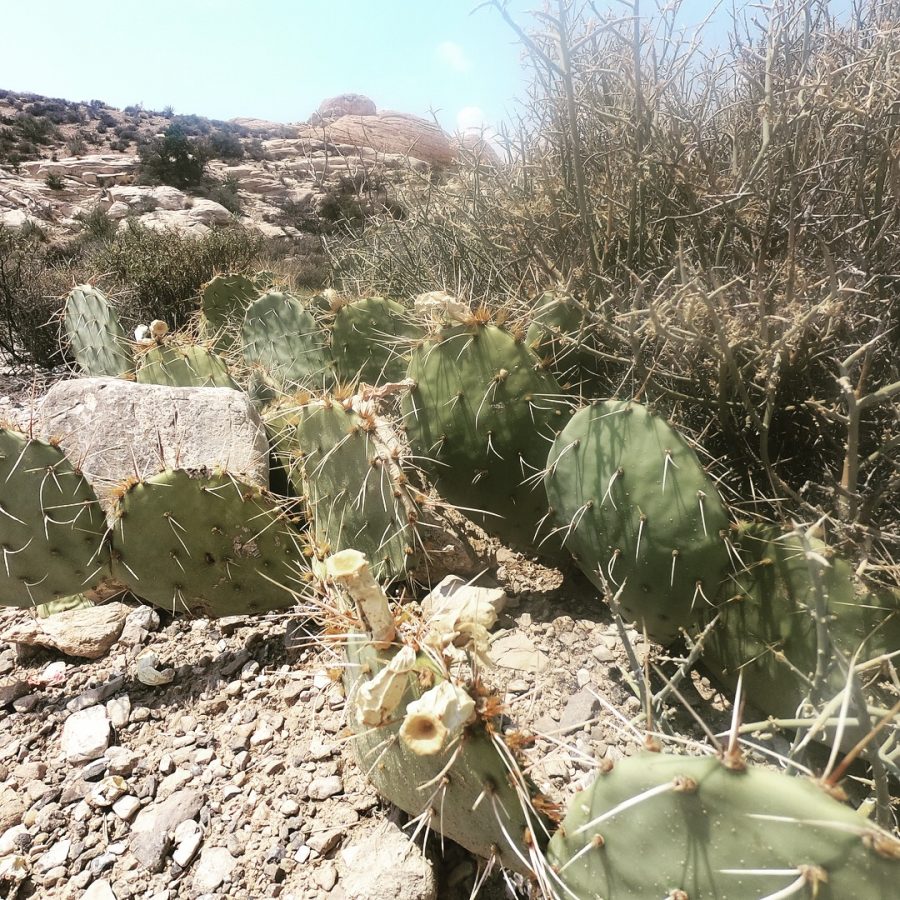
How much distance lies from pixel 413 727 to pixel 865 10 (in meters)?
4.44

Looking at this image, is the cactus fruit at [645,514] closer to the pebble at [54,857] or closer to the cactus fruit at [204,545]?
the cactus fruit at [204,545]

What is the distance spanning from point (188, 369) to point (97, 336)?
117cm

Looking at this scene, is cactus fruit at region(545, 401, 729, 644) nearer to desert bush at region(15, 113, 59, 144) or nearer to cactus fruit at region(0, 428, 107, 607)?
cactus fruit at region(0, 428, 107, 607)

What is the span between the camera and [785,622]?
149cm

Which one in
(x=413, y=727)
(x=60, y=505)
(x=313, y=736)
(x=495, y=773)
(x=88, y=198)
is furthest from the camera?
(x=88, y=198)

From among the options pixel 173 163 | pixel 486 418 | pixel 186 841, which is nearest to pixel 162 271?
pixel 486 418

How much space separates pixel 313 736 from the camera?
5.82 ft

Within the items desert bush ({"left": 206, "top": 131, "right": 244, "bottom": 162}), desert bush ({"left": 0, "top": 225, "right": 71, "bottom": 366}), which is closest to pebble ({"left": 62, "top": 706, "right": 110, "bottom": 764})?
desert bush ({"left": 0, "top": 225, "right": 71, "bottom": 366})

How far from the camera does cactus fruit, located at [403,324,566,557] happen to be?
6.54 feet

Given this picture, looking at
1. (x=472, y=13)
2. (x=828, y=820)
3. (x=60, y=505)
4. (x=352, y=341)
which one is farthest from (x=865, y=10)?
(x=60, y=505)

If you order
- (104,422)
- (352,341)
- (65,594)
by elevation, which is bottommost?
(65,594)

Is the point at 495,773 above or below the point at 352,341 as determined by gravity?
below

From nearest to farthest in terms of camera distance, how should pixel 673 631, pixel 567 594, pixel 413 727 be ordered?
pixel 413 727 < pixel 673 631 < pixel 567 594

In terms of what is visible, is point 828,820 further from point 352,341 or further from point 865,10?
point 865,10
